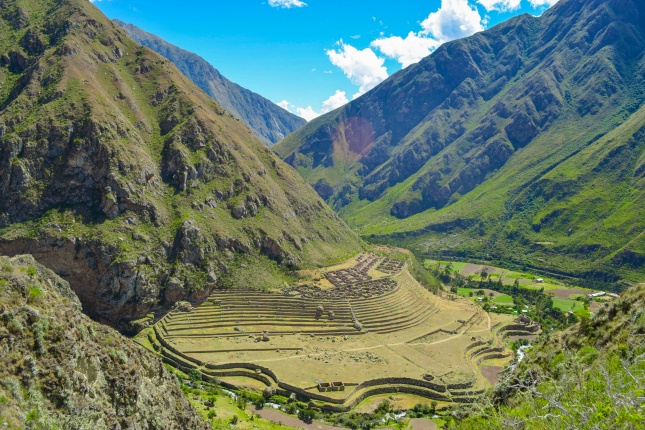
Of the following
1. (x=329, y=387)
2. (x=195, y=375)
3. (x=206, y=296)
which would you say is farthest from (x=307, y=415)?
(x=206, y=296)

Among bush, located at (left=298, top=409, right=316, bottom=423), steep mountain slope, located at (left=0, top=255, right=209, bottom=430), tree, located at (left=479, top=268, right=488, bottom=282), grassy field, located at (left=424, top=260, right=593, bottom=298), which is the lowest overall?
grassy field, located at (left=424, top=260, right=593, bottom=298)

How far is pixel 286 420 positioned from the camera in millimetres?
60188

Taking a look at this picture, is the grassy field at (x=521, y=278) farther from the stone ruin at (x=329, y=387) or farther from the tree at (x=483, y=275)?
the stone ruin at (x=329, y=387)

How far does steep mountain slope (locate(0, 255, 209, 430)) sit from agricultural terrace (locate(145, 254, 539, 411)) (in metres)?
41.5

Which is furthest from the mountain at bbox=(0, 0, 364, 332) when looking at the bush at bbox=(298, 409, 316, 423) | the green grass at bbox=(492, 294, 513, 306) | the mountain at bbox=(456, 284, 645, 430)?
the mountain at bbox=(456, 284, 645, 430)

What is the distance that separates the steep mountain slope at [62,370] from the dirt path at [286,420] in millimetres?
32341

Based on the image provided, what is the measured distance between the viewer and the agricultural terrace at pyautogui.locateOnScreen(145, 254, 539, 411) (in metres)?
69.9

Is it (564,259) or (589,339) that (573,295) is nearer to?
(564,259)

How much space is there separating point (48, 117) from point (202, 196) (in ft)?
125

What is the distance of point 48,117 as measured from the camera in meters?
103

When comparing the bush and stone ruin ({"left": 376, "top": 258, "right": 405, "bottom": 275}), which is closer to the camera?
the bush

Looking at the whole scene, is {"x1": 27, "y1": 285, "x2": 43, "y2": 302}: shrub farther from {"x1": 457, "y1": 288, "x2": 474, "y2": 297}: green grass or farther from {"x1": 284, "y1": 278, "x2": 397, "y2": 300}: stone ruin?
{"x1": 457, "y1": 288, "x2": 474, "y2": 297}: green grass

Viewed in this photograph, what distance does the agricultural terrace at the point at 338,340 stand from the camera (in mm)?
69938

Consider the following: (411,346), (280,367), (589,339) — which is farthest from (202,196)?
(589,339)
